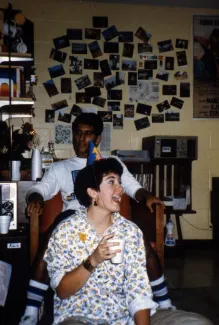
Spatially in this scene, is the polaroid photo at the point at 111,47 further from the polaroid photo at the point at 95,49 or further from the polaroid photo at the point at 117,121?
the polaroid photo at the point at 117,121

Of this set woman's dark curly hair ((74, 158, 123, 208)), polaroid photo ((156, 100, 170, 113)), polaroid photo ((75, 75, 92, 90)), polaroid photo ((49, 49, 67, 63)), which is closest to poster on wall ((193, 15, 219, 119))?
polaroid photo ((156, 100, 170, 113))

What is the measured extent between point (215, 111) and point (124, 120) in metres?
1.19

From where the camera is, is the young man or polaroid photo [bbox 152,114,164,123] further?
polaroid photo [bbox 152,114,164,123]

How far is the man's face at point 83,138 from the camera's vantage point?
9.59 feet

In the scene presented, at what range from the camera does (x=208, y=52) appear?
Result: 16.0ft

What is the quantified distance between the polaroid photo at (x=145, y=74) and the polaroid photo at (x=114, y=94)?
1.05 feet

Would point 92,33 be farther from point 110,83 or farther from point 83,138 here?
point 83,138

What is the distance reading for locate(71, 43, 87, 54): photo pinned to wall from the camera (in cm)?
468

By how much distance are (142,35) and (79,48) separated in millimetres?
807

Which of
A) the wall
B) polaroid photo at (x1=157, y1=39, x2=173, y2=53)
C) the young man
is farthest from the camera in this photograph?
polaroid photo at (x1=157, y1=39, x2=173, y2=53)

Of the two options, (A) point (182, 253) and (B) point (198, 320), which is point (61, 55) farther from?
(B) point (198, 320)

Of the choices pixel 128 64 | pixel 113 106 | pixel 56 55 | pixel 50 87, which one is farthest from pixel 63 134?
pixel 128 64

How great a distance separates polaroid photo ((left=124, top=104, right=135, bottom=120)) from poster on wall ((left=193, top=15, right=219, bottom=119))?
2.64 ft

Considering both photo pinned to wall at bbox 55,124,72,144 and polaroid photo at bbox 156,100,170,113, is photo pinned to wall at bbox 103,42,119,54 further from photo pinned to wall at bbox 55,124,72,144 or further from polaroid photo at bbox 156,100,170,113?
photo pinned to wall at bbox 55,124,72,144
